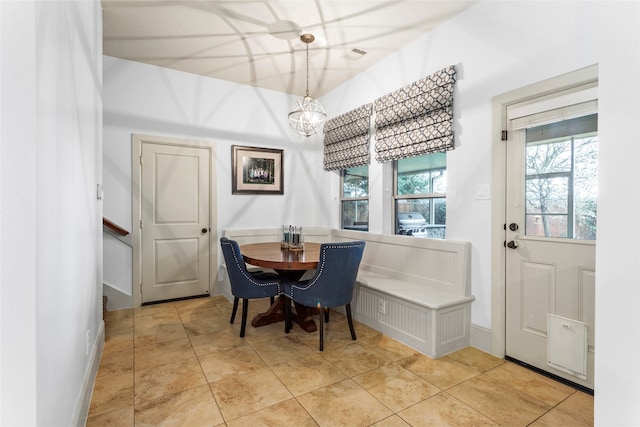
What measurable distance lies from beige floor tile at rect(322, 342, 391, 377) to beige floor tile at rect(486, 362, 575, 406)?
81cm

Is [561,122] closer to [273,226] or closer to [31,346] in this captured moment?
[31,346]

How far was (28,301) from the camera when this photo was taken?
2.84ft

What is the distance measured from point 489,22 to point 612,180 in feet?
7.50

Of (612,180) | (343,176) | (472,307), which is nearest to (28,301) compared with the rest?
(612,180)

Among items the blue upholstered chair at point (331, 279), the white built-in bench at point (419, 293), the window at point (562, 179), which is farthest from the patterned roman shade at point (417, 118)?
the blue upholstered chair at point (331, 279)

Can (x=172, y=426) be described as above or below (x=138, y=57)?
below

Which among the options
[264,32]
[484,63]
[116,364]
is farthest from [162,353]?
[484,63]

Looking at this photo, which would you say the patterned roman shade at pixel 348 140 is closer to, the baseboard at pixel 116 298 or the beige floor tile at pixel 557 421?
the beige floor tile at pixel 557 421

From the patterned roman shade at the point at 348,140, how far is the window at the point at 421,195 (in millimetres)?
496

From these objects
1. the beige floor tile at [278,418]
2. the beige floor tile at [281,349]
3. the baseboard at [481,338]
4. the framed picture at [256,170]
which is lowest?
the beige floor tile at [278,418]

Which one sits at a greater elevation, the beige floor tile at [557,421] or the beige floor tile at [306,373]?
the beige floor tile at [306,373]

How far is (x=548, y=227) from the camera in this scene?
7.35 feet

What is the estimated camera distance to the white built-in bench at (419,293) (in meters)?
2.51

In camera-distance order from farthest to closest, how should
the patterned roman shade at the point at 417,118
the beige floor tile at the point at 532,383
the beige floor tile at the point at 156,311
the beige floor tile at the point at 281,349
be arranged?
1. the beige floor tile at the point at 156,311
2. the patterned roman shade at the point at 417,118
3. the beige floor tile at the point at 281,349
4. the beige floor tile at the point at 532,383
